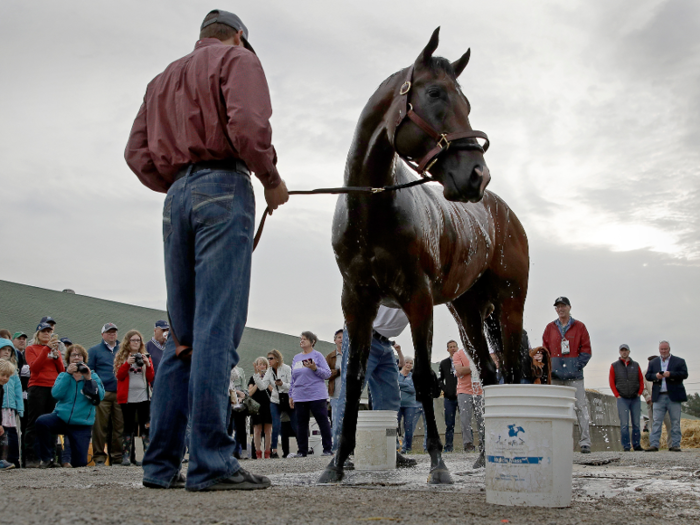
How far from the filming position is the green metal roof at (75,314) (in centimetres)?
1667

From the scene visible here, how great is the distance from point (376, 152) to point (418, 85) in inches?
22.0

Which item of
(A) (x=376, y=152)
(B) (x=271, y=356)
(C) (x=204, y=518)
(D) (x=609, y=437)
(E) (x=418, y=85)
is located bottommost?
(D) (x=609, y=437)

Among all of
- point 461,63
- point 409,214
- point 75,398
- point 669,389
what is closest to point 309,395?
point 75,398

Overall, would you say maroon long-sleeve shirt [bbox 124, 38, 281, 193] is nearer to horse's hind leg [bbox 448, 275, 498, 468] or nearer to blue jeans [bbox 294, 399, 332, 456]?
horse's hind leg [bbox 448, 275, 498, 468]

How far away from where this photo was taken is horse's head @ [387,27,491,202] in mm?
4113

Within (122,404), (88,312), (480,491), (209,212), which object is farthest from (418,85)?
(88,312)

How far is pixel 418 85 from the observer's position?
4.45m

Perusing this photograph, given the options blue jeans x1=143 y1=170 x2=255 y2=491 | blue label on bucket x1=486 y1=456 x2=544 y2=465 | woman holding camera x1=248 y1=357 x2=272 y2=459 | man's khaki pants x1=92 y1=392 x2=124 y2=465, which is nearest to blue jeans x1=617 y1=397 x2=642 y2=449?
woman holding camera x1=248 y1=357 x2=272 y2=459

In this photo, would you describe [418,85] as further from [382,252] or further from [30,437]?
[30,437]

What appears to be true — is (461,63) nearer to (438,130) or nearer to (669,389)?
(438,130)

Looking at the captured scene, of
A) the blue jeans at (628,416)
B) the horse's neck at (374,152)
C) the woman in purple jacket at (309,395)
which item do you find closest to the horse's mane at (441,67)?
the horse's neck at (374,152)

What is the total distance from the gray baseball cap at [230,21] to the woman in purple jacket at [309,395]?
25.0 feet

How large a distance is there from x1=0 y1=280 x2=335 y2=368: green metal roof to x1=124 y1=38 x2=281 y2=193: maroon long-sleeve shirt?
13888 millimetres

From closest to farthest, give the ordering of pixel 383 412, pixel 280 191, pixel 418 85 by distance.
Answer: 1. pixel 280 191
2. pixel 418 85
3. pixel 383 412
